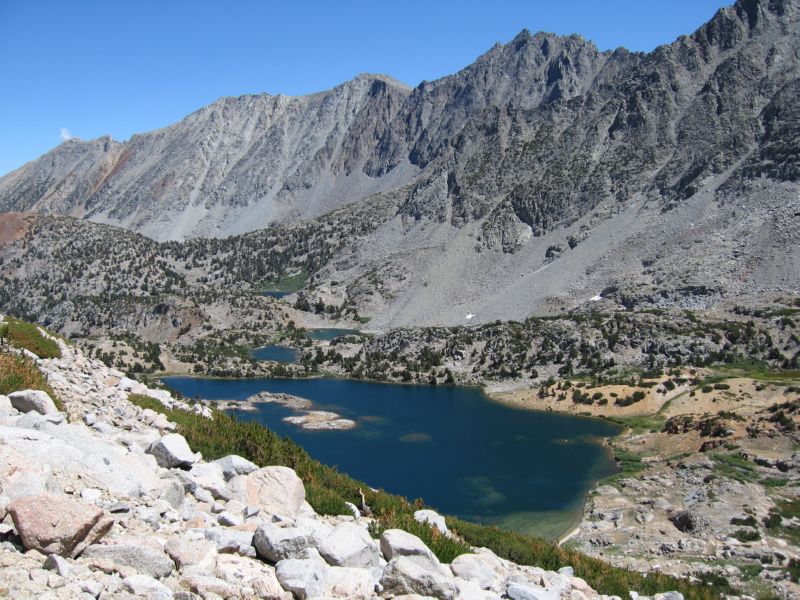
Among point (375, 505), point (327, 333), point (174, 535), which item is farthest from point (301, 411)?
point (174, 535)

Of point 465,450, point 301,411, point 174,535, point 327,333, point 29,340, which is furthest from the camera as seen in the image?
point 327,333

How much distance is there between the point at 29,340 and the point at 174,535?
15.4 meters

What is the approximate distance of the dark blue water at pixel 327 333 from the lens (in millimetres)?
152500

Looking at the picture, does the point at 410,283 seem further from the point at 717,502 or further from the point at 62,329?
the point at 717,502

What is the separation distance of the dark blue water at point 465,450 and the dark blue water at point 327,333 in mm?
49653

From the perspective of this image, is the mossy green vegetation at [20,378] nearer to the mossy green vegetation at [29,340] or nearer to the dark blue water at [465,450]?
the mossy green vegetation at [29,340]

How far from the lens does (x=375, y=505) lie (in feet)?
54.5

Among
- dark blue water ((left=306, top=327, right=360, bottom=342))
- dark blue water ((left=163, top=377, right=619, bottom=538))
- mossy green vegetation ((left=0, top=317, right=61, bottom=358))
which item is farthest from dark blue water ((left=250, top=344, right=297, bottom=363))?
mossy green vegetation ((left=0, top=317, right=61, bottom=358))

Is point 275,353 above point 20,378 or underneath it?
underneath

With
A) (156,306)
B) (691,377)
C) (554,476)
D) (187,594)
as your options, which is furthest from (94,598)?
Result: (156,306)

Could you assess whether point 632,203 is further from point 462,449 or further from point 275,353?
point 462,449

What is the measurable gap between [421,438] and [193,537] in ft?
215

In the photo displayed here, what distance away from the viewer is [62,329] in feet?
528

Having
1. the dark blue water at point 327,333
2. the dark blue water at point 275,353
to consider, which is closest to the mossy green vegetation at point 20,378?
the dark blue water at point 275,353
